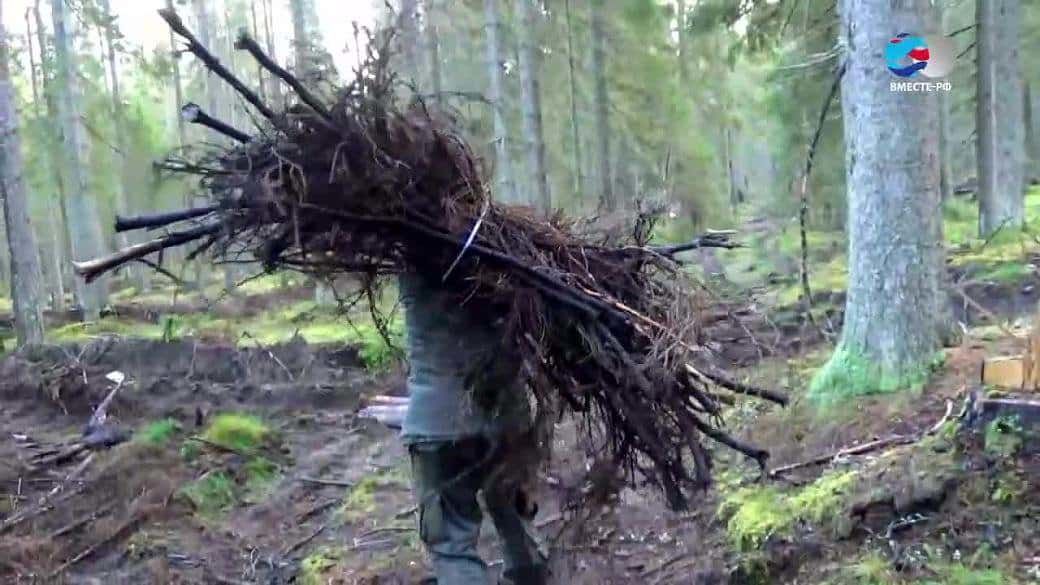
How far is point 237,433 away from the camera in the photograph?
9.73 metres

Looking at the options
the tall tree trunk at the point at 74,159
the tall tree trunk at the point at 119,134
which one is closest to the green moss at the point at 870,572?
the tall tree trunk at the point at 74,159

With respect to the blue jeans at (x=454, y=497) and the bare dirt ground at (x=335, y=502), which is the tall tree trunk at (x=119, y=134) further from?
the blue jeans at (x=454, y=497)

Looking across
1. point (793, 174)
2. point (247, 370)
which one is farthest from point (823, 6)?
point (247, 370)

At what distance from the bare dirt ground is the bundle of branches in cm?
64

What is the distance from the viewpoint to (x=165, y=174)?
3.81 metres

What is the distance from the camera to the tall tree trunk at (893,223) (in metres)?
6.35

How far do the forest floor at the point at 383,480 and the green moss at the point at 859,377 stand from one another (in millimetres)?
131

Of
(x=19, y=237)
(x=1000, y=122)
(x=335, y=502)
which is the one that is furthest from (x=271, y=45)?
(x=1000, y=122)

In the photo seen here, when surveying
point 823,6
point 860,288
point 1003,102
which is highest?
point 823,6

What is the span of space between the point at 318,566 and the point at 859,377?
3.94 meters

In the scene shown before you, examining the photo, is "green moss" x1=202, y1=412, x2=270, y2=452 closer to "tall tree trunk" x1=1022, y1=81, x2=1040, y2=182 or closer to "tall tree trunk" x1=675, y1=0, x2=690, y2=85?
"tall tree trunk" x1=675, y1=0, x2=690, y2=85

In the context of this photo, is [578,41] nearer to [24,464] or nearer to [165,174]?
[24,464]

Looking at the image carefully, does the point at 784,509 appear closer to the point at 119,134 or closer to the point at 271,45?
the point at 271,45

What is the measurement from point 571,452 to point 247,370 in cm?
805
